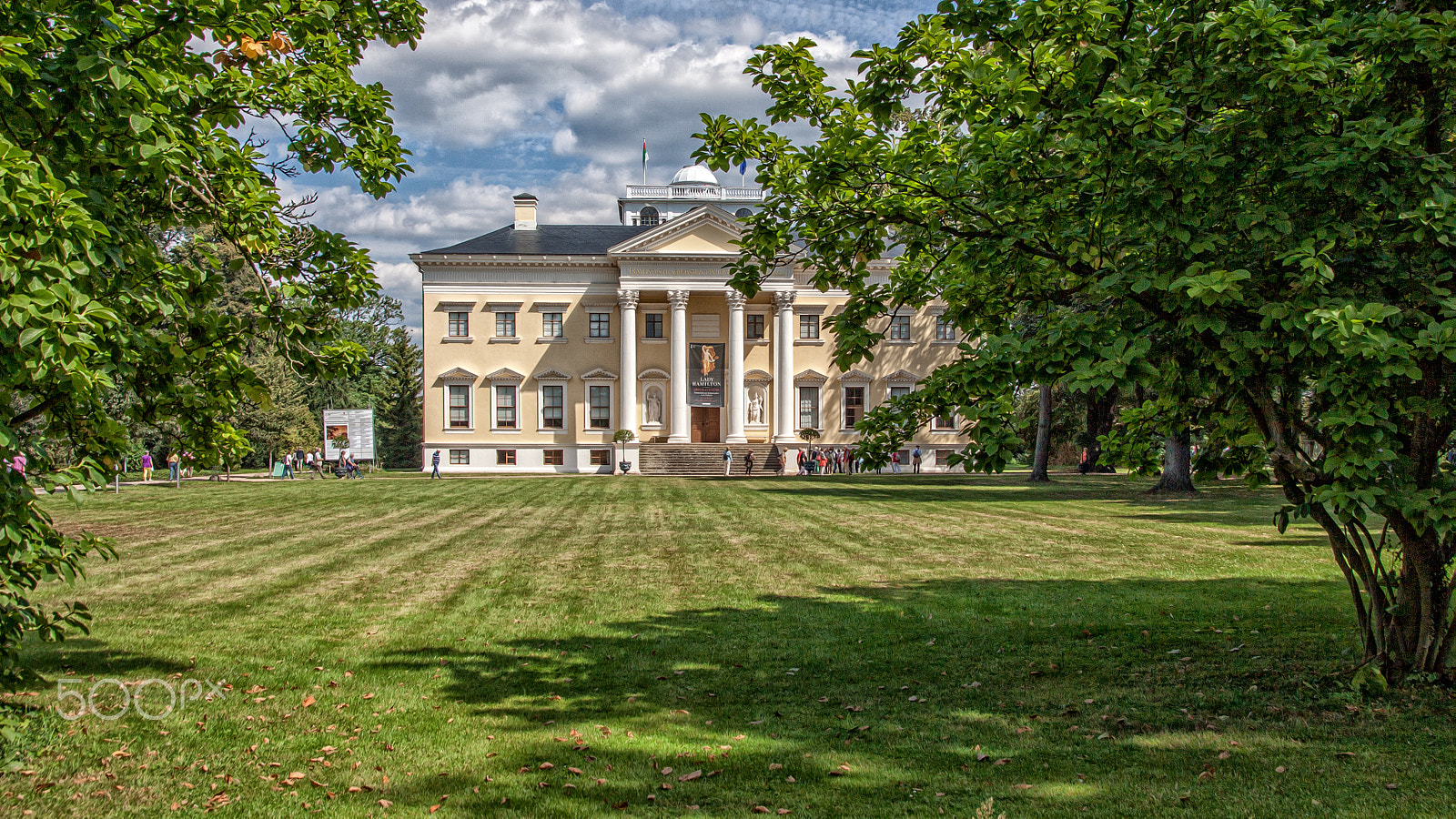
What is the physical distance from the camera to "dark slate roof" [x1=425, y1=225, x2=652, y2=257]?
4931cm

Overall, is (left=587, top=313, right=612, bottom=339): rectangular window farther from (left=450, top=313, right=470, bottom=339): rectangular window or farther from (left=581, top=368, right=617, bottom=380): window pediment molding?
(left=450, top=313, right=470, bottom=339): rectangular window

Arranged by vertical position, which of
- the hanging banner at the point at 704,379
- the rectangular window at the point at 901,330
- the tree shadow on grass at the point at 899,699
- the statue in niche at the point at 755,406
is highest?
the rectangular window at the point at 901,330

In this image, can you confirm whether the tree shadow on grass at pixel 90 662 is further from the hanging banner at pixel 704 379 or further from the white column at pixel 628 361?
the hanging banner at pixel 704 379

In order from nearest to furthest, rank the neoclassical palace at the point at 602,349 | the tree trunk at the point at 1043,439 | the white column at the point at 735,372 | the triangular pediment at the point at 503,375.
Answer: the tree trunk at the point at 1043,439, the neoclassical palace at the point at 602,349, the white column at the point at 735,372, the triangular pediment at the point at 503,375

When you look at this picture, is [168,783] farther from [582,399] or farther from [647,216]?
[647,216]

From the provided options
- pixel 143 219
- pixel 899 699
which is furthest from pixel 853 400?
pixel 143 219

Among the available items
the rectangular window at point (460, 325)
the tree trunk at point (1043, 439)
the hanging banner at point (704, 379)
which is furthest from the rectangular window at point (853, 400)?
the rectangular window at point (460, 325)

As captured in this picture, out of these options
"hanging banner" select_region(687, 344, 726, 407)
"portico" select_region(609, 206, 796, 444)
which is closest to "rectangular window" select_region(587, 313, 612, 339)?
"portico" select_region(609, 206, 796, 444)

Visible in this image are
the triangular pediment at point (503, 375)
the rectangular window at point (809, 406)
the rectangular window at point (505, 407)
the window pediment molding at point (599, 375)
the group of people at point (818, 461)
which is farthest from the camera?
the rectangular window at point (809, 406)

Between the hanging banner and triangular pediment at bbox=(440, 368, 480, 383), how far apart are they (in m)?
11.9

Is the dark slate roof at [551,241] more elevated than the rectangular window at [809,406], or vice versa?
the dark slate roof at [551,241]

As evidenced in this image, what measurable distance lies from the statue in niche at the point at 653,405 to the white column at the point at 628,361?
43.9 inches

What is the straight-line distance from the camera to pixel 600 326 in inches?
1967

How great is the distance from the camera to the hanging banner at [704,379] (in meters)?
49.2
